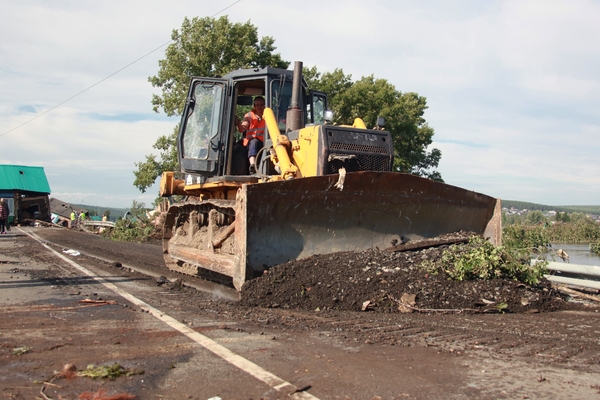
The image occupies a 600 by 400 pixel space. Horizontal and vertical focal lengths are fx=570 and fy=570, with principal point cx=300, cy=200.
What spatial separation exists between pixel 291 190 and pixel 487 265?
229 centimetres

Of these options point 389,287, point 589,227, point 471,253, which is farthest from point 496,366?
point 589,227

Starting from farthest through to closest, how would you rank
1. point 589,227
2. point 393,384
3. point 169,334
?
point 589,227
point 169,334
point 393,384

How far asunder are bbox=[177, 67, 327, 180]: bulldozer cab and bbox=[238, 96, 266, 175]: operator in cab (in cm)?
16

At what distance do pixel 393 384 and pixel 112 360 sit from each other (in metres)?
1.76

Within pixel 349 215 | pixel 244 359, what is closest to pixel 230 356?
pixel 244 359

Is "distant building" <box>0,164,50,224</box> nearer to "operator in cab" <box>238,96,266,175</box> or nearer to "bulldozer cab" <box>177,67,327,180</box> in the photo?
"bulldozer cab" <box>177,67,327,180</box>

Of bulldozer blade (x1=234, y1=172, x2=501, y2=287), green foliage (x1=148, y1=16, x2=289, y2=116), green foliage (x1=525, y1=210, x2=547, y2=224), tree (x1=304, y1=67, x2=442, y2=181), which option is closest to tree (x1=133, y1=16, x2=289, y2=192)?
green foliage (x1=148, y1=16, x2=289, y2=116)

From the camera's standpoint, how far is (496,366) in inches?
138

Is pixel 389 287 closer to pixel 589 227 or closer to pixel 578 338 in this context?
pixel 578 338

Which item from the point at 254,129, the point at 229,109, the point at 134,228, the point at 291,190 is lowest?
the point at 134,228

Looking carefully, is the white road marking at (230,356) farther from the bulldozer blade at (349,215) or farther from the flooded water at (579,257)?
the flooded water at (579,257)

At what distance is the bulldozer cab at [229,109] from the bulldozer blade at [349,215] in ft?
6.16

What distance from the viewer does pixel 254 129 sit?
8.45 meters

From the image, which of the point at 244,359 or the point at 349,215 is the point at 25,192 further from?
the point at 244,359
